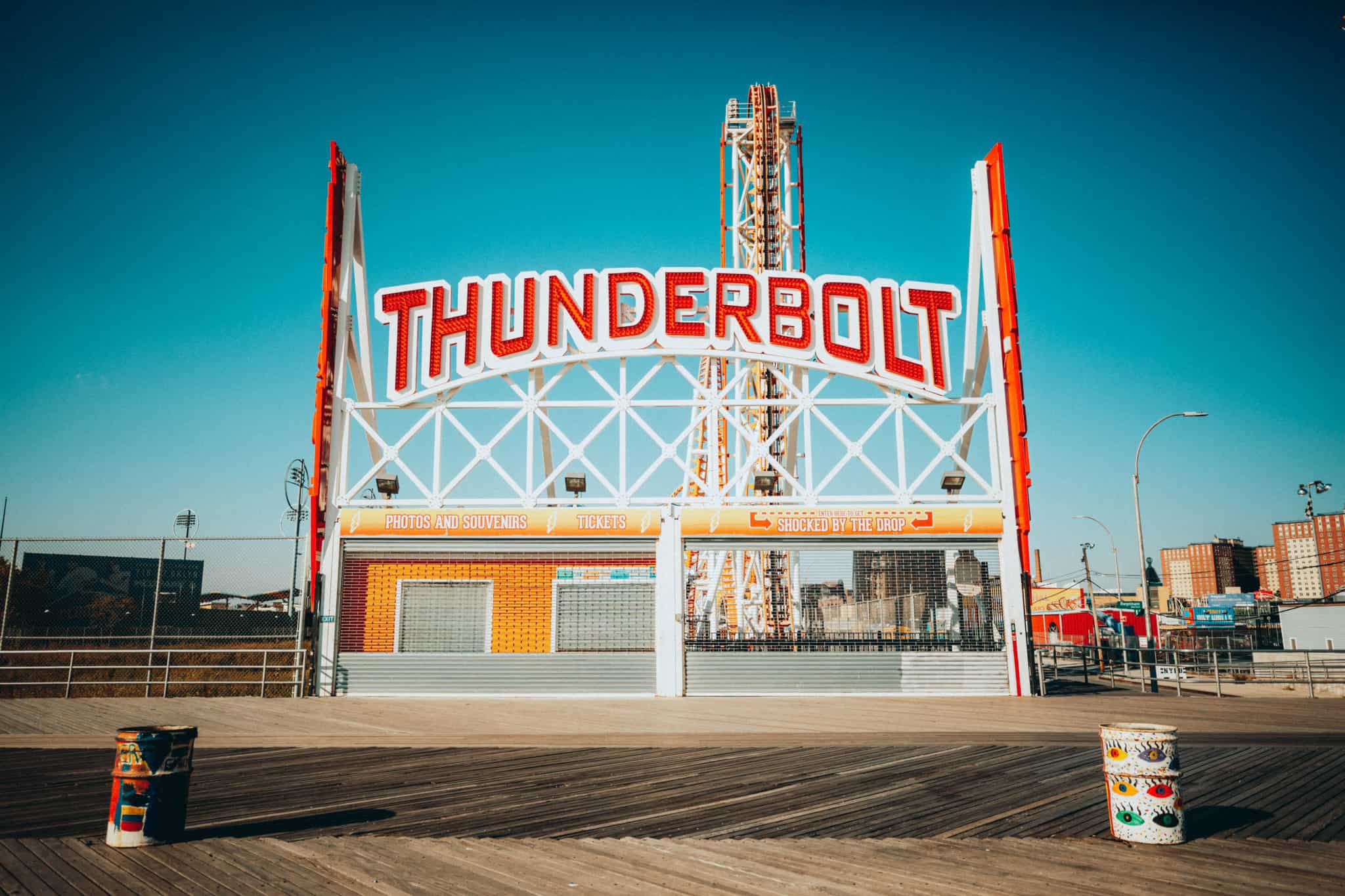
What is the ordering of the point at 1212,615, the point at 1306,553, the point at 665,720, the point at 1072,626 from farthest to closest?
the point at 1306,553 < the point at 1212,615 < the point at 1072,626 < the point at 665,720

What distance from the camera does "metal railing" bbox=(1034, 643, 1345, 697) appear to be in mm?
19047

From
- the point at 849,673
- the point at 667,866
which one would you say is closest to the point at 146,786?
the point at 667,866

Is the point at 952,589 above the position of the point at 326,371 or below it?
below

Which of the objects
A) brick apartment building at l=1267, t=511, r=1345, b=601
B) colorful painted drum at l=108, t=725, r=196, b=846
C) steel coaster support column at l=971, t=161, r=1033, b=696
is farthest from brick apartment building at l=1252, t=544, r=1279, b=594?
colorful painted drum at l=108, t=725, r=196, b=846

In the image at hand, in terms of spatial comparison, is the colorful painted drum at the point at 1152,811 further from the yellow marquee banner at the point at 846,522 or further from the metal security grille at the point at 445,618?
the metal security grille at the point at 445,618

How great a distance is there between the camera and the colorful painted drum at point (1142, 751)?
655 centimetres

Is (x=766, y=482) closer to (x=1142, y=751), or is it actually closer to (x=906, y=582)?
(x=906, y=582)

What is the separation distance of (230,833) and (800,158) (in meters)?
29.4

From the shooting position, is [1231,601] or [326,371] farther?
[1231,601]

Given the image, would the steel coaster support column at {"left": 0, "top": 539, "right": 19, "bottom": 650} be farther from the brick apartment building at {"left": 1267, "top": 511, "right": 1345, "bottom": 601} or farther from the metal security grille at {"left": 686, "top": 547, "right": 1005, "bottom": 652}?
the brick apartment building at {"left": 1267, "top": 511, "right": 1345, "bottom": 601}

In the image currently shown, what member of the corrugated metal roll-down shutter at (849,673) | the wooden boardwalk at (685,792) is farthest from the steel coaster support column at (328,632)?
the wooden boardwalk at (685,792)

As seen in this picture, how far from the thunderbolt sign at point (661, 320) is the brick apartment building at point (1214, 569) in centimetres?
15581

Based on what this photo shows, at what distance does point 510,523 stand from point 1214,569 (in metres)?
169

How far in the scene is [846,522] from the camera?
19.4 metres
